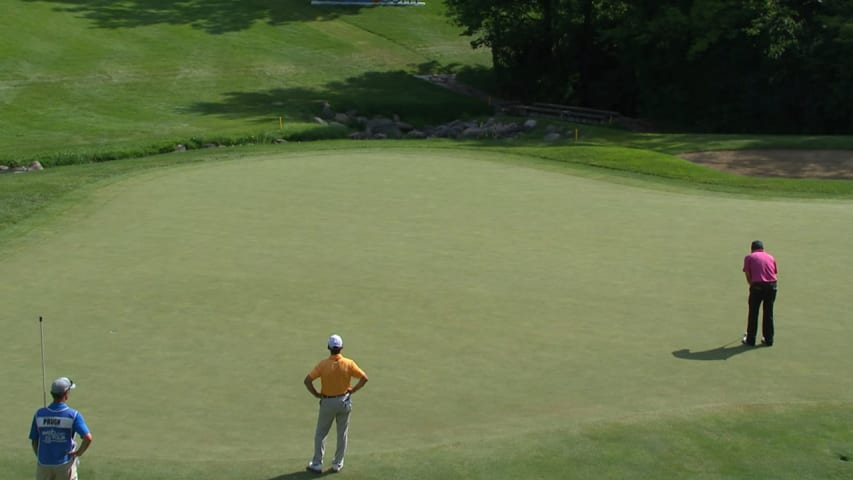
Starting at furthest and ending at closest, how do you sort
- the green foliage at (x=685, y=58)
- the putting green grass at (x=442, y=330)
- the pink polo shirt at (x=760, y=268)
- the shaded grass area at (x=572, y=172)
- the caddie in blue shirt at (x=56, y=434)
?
the green foliage at (x=685, y=58)
the shaded grass area at (x=572, y=172)
the pink polo shirt at (x=760, y=268)
the putting green grass at (x=442, y=330)
the caddie in blue shirt at (x=56, y=434)

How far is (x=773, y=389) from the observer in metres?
14.1

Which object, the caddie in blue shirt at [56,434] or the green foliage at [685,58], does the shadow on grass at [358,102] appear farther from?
the caddie in blue shirt at [56,434]

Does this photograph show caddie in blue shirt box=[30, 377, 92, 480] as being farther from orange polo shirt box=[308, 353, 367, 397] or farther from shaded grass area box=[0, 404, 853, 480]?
orange polo shirt box=[308, 353, 367, 397]

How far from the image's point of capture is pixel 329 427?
1197cm

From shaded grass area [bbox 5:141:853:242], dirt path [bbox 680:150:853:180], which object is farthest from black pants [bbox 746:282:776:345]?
dirt path [bbox 680:150:853:180]

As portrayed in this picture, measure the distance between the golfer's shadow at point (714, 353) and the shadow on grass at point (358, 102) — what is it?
34.0m

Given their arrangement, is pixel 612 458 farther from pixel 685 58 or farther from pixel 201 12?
pixel 201 12

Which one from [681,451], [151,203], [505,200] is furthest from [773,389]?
[151,203]

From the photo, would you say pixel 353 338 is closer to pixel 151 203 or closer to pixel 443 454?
pixel 443 454

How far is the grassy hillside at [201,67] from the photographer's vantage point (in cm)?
4531

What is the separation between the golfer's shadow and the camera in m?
15.4

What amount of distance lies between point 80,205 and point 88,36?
37.1 metres

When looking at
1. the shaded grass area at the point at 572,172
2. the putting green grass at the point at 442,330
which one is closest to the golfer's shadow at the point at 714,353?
the putting green grass at the point at 442,330

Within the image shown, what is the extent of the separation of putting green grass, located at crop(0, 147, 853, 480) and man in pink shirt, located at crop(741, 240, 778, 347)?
1.13 feet
